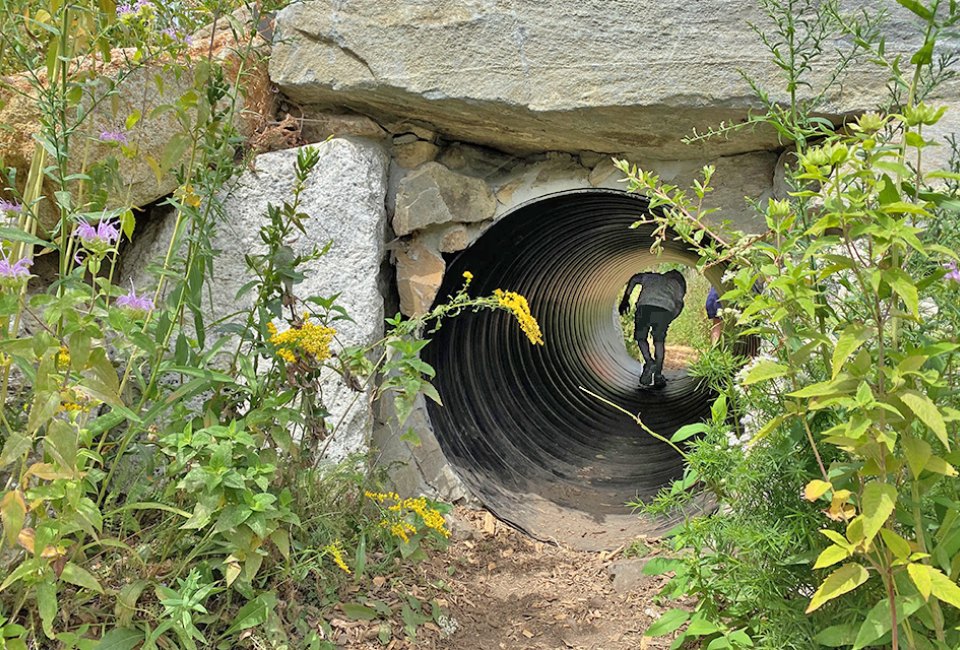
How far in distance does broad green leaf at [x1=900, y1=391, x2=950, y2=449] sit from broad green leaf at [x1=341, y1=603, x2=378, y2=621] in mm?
1544

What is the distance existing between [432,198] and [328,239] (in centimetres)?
52

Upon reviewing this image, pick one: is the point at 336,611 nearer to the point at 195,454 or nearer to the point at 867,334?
the point at 195,454

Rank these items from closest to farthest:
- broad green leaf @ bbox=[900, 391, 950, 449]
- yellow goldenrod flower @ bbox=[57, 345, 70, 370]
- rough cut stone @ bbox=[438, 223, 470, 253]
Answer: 1. broad green leaf @ bbox=[900, 391, 950, 449]
2. yellow goldenrod flower @ bbox=[57, 345, 70, 370]
3. rough cut stone @ bbox=[438, 223, 470, 253]

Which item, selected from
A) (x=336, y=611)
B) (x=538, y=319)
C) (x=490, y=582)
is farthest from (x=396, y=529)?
(x=538, y=319)

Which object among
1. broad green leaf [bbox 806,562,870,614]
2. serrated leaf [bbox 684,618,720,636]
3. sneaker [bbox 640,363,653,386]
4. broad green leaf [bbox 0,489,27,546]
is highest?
sneaker [bbox 640,363,653,386]

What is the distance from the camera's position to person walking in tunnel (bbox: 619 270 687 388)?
731 cm

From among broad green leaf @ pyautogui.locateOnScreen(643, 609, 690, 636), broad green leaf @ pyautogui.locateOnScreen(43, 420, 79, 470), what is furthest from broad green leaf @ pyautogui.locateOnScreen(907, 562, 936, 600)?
broad green leaf @ pyautogui.locateOnScreen(43, 420, 79, 470)

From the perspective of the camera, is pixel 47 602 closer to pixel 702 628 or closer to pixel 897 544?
pixel 702 628

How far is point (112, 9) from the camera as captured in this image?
199 centimetres

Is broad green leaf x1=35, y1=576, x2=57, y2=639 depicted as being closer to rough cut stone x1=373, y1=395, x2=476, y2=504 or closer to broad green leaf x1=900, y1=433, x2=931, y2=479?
broad green leaf x1=900, y1=433, x2=931, y2=479

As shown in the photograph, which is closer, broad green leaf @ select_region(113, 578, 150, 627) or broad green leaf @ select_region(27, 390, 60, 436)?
broad green leaf @ select_region(27, 390, 60, 436)

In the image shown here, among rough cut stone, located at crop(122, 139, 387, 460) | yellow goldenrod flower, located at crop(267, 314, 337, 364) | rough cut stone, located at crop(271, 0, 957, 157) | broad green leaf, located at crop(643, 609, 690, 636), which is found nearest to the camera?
broad green leaf, located at crop(643, 609, 690, 636)

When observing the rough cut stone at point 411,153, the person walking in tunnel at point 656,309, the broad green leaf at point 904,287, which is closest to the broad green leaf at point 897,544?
the broad green leaf at point 904,287

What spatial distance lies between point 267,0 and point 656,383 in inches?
243
